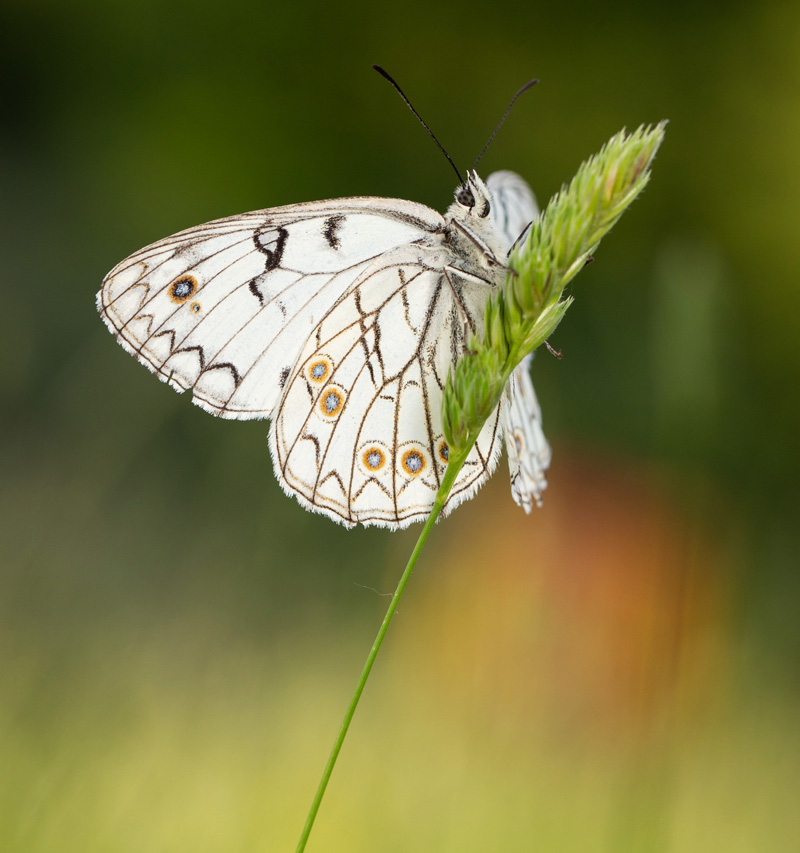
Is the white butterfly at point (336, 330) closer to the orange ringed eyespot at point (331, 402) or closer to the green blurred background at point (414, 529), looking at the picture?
the orange ringed eyespot at point (331, 402)

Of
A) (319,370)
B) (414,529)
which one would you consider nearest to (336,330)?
(319,370)

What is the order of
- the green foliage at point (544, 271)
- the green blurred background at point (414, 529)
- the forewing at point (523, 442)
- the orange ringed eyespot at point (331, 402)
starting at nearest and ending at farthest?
1. the green foliage at point (544, 271)
2. the forewing at point (523, 442)
3. the orange ringed eyespot at point (331, 402)
4. the green blurred background at point (414, 529)

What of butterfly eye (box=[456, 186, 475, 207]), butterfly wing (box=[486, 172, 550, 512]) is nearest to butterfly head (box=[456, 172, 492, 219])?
butterfly eye (box=[456, 186, 475, 207])

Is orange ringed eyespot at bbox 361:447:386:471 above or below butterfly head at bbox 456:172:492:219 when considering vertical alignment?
below

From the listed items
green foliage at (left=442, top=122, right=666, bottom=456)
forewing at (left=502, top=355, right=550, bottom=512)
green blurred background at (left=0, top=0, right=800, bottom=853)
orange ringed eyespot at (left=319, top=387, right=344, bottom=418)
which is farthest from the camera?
green blurred background at (left=0, top=0, right=800, bottom=853)

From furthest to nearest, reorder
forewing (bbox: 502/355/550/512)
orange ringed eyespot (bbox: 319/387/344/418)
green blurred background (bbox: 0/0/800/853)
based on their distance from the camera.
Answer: green blurred background (bbox: 0/0/800/853) < orange ringed eyespot (bbox: 319/387/344/418) < forewing (bbox: 502/355/550/512)

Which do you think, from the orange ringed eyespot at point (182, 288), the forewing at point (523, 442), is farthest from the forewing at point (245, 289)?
the forewing at point (523, 442)

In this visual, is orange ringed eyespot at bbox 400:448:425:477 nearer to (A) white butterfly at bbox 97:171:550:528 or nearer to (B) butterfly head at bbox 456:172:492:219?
(A) white butterfly at bbox 97:171:550:528

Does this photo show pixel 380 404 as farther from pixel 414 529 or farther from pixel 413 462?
pixel 414 529

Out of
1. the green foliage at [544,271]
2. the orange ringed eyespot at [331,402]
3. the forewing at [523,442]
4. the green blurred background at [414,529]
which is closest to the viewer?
the green foliage at [544,271]
